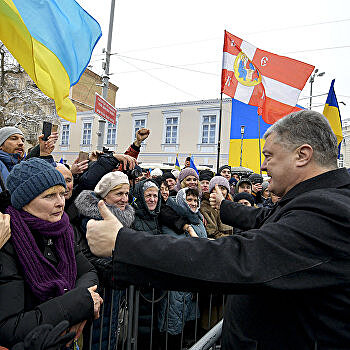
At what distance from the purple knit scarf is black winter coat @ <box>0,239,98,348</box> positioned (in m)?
0.05

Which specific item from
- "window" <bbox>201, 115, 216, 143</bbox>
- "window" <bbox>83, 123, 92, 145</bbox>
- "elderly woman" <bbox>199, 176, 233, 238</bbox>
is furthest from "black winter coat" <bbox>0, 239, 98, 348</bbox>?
"window" <bbox>83, 123, 92, 145</bbox>

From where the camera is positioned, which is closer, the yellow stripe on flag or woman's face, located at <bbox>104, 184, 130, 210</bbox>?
the yellow stripe on flag

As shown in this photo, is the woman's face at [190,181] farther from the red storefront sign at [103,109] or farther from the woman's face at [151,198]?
the red storefront sign at [103,109]

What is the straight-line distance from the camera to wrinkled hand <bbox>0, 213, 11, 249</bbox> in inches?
60.4

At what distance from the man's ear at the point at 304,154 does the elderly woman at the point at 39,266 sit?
139 centimetres

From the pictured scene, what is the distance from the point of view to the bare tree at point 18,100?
1574 centimetres

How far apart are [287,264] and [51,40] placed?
2855 millimetres

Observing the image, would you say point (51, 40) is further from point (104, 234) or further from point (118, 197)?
point (104, 234)

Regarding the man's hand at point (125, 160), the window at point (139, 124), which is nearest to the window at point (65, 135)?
the window at point (139, 124)

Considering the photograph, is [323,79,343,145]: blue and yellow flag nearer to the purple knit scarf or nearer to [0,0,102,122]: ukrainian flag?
[0,0,102,122]: ukrainian flag

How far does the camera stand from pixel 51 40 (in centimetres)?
276

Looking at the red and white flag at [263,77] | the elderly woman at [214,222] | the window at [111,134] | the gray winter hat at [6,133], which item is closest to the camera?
the gray winter hat at [6,133]

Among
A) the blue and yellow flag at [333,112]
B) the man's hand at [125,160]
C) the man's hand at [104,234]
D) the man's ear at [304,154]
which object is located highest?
the blue and yellow flag at [333,112]

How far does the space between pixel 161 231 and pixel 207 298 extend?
1.03 m
